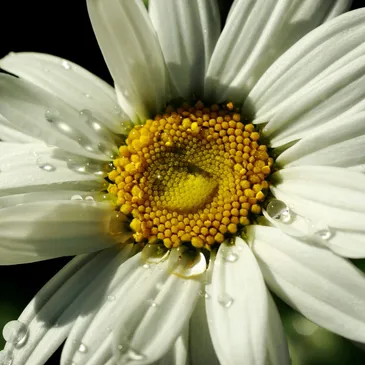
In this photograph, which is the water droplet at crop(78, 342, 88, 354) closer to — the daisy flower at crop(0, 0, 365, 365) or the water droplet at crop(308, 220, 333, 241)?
the daisy flower at crop(0, 0, 365, 365)

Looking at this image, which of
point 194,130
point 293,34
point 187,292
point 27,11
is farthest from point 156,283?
point 27,11

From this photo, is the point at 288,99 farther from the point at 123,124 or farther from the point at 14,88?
the point at 14,88

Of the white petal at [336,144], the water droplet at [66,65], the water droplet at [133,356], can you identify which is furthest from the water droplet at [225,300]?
the water droplet at [66,65]

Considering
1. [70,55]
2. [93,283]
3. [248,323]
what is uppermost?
[70,55]

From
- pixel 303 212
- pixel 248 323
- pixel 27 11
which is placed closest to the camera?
pixel 248 323

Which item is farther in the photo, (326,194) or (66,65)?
(66,65)

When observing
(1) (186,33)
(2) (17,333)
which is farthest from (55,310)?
(1) (186,33)

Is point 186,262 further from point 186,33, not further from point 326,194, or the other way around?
point 186,33
